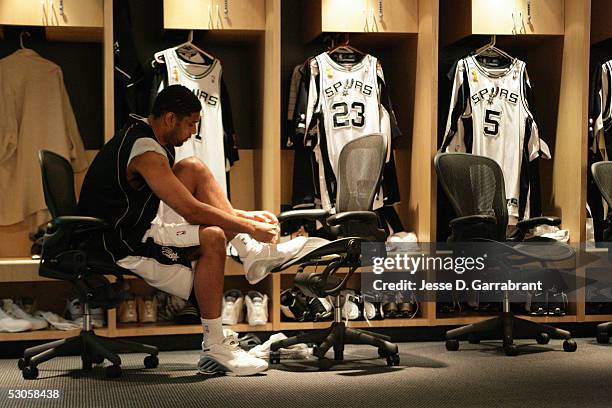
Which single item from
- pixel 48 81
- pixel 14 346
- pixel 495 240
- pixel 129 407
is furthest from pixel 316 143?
pixel 129 407

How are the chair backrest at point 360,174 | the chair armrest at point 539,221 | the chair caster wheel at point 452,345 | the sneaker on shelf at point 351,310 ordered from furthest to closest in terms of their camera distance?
the sneaker on shelf at point 351,310
the chair armrest at point 539,221
the chair caster wheel at point 452,345
the chair backrest at point 360,174

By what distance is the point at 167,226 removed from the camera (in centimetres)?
419

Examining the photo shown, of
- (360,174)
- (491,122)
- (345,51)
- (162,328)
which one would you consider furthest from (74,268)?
(491,122)

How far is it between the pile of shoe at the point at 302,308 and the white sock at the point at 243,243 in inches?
34.4

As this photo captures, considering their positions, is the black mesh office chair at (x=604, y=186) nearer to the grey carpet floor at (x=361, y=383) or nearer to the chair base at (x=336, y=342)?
the grey carpet floor at (x=361, y=383)

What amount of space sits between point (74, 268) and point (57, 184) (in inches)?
15.3

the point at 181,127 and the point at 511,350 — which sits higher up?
the point at 181,127

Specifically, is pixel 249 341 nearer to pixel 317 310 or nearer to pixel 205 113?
pixel 317 310

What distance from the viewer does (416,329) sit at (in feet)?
17.8

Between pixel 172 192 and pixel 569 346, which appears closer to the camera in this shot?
pixel 172 192

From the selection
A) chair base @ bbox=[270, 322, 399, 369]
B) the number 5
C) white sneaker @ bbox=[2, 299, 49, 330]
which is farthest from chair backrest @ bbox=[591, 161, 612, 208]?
white sneaker @ bbox=[2, 299, 49, 330]

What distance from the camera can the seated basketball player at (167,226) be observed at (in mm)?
4133

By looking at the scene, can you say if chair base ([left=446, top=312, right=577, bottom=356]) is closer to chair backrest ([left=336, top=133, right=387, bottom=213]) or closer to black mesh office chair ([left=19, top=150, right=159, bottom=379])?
chair backrest ([left=336, top=133, right=387, bottom=213])

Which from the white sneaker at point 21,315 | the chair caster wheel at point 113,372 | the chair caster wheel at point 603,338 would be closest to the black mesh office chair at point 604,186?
the chair caster wheel at point 603,338
